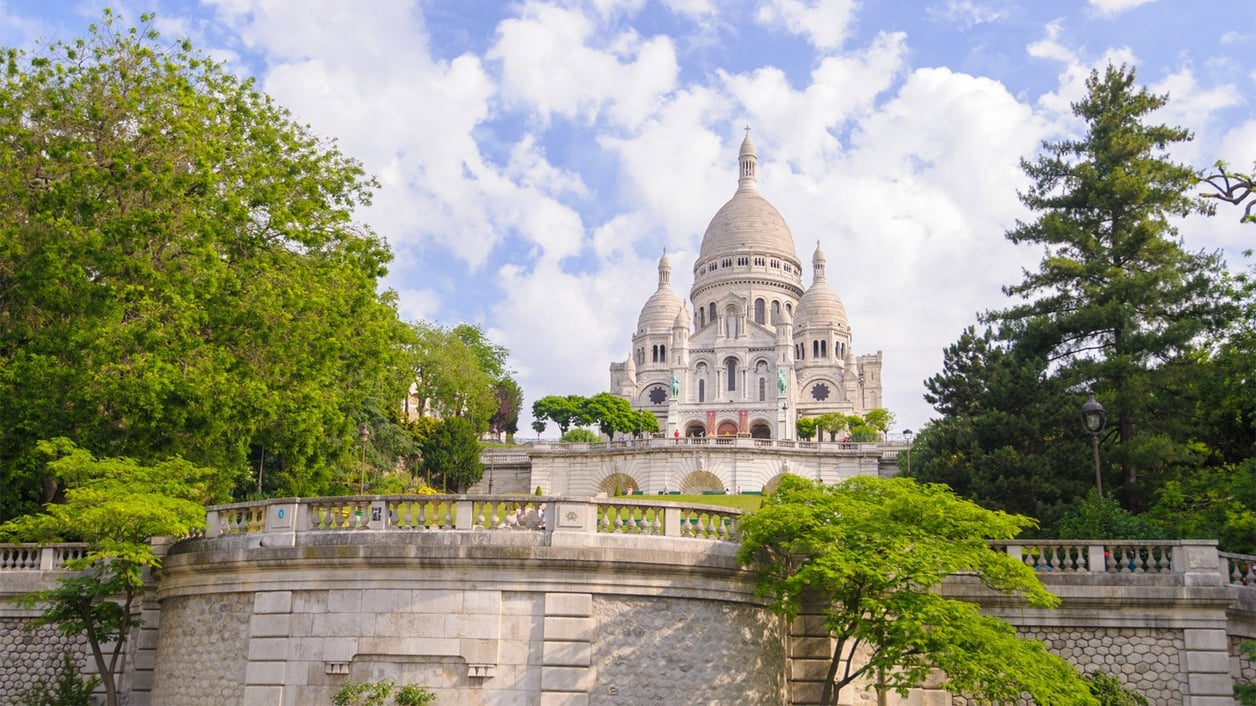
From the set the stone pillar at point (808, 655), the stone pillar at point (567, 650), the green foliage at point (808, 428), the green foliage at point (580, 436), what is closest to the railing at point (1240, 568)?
the stone pillar at point (808, 655)

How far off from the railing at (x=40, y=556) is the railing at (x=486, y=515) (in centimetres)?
484

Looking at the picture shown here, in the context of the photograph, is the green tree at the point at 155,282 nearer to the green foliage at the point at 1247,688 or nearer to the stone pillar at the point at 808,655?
the stone pillar at the point at 808,655

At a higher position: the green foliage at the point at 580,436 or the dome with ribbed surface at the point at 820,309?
the dome with ribbed surface at the point at 820,309

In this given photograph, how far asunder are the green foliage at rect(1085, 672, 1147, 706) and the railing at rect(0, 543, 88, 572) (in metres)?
17.4

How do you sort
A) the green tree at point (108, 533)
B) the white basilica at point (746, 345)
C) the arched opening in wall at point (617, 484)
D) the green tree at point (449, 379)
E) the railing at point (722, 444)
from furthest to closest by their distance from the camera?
the white basilica at point (746, 345) → the green tree at point (449, 379) → the arched opening in wall at point (617, 484) → the railing at point (722, 444) → the green tree at point (108, 533)

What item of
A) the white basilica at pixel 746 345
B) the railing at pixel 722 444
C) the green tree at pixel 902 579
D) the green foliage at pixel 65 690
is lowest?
the green foliage at pixel 65 690

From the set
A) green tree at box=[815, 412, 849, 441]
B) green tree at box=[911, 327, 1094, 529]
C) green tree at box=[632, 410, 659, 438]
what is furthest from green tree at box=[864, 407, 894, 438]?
green tree at box=[911, 327, 1094, 529]

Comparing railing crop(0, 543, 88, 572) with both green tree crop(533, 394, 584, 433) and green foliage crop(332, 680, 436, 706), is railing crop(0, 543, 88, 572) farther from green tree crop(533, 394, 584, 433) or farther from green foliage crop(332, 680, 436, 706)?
green tree crop(533, 394, 584, 433)

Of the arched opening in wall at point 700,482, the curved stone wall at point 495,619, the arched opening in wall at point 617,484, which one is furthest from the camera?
the arched opening in wall at point 617,484

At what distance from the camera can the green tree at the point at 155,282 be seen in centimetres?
2514

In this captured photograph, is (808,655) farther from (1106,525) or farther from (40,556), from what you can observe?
(40,556)

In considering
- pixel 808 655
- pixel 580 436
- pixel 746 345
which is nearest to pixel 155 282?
pixel 808 655

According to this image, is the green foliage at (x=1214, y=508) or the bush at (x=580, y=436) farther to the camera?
the bush at (x=580, y=436)

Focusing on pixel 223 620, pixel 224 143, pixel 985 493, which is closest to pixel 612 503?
pixel 223 620
